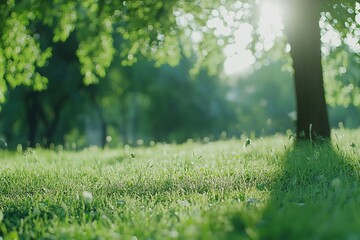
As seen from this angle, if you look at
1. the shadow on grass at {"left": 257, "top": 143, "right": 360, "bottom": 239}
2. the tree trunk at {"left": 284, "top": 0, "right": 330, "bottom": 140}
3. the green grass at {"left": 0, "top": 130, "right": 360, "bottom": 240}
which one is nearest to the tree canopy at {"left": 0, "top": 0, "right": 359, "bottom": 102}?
the tree trunk at {"left": 284, "top": 0, "right": 330, "bottom": 140}

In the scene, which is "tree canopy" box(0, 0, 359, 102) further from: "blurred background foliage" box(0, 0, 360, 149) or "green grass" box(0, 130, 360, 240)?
"green grass" box(0, 130, 360, 240)

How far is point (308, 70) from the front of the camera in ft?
35.5

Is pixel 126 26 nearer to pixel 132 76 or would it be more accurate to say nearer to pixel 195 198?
pixel 195 198

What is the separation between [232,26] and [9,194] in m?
8.27

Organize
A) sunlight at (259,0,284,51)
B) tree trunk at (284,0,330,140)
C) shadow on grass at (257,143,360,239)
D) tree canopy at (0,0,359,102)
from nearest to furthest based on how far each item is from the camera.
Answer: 1. shadow on grass at (257,143,360,239)
2. tree canopy at (0,0,359,102)
3. tree trunk at (284,0,330,140)
4. sunlight at (259,0,284,51)

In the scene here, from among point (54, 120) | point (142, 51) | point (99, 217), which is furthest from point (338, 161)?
point (54, 120)

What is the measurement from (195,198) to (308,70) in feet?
18.0

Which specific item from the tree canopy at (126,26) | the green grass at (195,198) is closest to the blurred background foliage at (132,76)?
the tree canopy at (126,26)

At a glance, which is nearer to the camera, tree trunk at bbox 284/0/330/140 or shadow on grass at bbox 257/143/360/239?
shadow on grass at bbox 257/143/360/239

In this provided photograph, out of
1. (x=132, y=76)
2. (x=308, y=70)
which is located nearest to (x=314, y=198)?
(x=308, y=70)

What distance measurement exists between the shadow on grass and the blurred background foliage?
117 inches

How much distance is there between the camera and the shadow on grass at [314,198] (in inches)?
155

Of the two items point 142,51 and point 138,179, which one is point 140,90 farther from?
point 138,179

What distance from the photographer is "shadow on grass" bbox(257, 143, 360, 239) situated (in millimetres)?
3926
